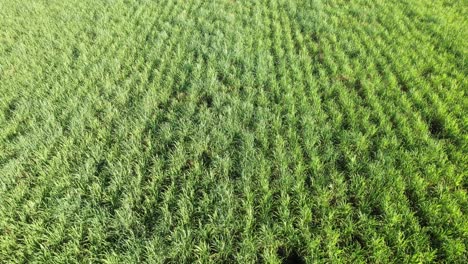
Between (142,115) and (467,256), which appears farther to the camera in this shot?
(142,115)

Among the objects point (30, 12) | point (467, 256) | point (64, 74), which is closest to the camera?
point (467, 256)

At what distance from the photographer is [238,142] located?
3973 millimetres

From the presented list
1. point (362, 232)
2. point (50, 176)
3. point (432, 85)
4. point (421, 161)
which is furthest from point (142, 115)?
point (432, 85)

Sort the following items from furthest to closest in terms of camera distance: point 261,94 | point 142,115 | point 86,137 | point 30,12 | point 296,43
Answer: point 30,12 < point 296,43 < point 261,94 < point 142,115 < point 86,137

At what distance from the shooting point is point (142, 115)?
→ 439 centimetres

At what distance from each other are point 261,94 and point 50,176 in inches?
116

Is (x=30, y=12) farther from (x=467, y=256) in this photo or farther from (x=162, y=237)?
(x=467, y=256)

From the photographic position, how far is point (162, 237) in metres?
2.93

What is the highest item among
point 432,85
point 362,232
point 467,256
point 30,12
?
point 432,85

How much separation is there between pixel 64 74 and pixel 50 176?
2498mm

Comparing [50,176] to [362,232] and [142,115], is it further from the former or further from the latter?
[362,232]

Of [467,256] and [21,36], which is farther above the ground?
[467,256]

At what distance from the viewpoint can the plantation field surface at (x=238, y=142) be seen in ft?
9.50

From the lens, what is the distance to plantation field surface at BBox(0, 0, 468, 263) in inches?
114
